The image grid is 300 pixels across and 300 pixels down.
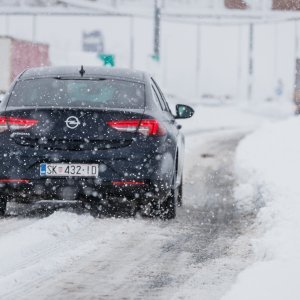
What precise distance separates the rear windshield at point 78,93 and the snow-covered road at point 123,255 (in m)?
1.08

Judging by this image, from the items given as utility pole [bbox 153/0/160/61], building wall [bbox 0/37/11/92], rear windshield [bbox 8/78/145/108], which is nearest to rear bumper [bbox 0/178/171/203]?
rear windshield [bbox 8/78/145/108]

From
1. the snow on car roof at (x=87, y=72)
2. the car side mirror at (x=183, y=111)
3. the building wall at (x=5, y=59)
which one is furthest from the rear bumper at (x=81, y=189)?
the building wall at (x=5, y=59)

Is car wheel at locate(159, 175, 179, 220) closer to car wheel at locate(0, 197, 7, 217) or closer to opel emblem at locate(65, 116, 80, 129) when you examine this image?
opel emblem at locate(65, 116, 80, 129)

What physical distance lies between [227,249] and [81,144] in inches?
73.1

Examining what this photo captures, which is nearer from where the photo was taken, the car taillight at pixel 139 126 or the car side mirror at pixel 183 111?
the car taillight at pixel 139 126

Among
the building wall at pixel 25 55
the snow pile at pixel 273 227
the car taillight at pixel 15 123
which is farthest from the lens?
the building wall at pixel 25 55

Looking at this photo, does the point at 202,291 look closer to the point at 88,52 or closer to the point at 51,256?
the point at 51,256

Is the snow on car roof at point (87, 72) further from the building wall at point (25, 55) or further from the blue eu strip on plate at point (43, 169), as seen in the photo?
the building wall at point (25, 55)

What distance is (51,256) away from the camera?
19.8 feet

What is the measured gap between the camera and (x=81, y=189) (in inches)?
310

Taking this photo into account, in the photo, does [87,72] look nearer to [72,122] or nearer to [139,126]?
[72,122]

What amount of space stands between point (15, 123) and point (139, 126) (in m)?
1.14

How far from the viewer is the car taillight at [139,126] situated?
7.85 metres

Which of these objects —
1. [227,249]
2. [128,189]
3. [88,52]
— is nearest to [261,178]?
[128,189]
